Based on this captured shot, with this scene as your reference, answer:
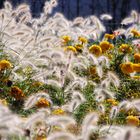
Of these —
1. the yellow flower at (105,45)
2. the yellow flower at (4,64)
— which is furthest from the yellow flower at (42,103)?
the yellow flower at (105,45)

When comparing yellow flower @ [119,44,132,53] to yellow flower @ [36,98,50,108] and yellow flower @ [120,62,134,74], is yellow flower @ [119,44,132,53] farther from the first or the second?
yellow flower @ [36,98,50,108]

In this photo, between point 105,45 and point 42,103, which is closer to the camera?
point 42,103

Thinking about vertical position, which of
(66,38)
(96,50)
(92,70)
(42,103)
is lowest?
(42,103)

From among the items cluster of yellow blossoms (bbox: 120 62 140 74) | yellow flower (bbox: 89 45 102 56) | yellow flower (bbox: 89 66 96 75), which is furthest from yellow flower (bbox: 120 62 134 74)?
yellow flower (bbox: 89 45 102 56)

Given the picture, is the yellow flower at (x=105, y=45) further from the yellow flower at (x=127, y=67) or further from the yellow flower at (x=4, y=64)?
the yellow flower at (x=4, y=64)

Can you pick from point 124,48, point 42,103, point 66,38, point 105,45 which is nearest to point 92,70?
point 105,45

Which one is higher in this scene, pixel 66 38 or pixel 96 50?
pixel 66 38

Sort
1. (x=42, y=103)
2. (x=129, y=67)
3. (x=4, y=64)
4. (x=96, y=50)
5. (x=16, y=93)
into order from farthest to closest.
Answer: (x=96, y=50) < (x=129, y=67) < (x=4, y=64) < (x=16, y=93) < (x=42, y=103)

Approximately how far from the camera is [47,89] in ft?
11.8

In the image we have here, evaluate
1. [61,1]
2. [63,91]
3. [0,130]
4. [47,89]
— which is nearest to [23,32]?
[47,89]

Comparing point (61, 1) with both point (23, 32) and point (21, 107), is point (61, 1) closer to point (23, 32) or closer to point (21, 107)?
point (23, 32)

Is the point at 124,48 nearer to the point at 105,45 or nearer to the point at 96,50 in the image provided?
the point at 105,45

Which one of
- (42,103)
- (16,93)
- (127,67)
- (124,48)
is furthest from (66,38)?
(42,103)

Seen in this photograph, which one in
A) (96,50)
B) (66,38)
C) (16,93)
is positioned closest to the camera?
(16,93)
